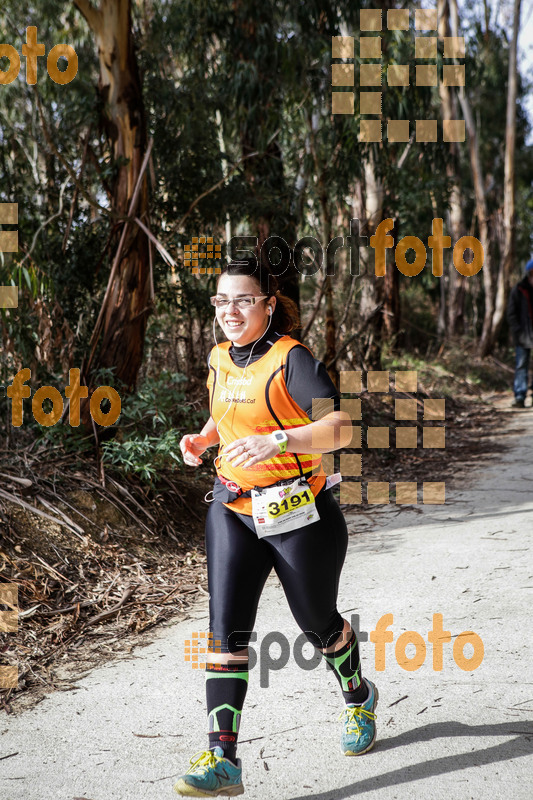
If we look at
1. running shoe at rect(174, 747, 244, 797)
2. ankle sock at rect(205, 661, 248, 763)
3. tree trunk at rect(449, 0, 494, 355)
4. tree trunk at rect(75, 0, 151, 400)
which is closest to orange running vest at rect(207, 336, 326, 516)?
ankle sock at rect(205, 661, 248, 763)

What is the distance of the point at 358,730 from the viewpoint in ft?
9.20

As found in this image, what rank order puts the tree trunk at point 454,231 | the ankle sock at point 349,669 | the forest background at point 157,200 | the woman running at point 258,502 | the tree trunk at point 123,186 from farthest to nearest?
the tree trunk at point 454,231, the tree trunk at point 123,186, the forest background at point 157,200, the ankle sock at point 349,669, the woman running at point 258,502

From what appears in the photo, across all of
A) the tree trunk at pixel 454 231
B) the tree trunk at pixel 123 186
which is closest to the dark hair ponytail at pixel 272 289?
the tree trunk at pixel 123 186

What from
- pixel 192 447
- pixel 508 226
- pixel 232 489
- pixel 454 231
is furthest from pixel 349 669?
pixel 454 231

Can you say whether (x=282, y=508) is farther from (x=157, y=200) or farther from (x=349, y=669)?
(x=157, y=200)

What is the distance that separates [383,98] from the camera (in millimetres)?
8203

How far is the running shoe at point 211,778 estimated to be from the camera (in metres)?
2.39

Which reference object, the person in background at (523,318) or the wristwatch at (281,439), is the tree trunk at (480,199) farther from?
the wristwatch at (281,439)

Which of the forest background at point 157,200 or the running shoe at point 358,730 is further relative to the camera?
the forest background at point 157,200

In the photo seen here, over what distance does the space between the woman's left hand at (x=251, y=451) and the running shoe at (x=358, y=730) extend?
1037 mm

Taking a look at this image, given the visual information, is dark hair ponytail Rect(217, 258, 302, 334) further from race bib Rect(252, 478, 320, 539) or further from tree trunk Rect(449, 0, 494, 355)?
tree trunk Rect(449, 0, 494, 355)

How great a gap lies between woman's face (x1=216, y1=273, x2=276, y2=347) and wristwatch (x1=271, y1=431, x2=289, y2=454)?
0.43 metres

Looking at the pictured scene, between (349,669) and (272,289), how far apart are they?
1.33m

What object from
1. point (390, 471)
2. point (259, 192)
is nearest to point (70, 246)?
point (259, 192)
